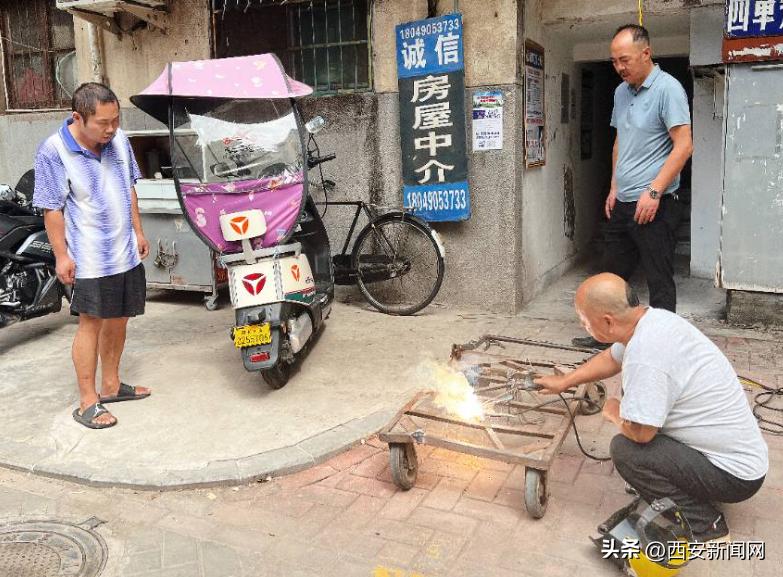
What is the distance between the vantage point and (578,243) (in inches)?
356

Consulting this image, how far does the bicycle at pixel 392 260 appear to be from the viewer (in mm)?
6770

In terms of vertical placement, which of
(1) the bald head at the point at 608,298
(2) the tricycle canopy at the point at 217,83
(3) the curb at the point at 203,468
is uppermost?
(2) the tricycle canopy at the point at 217,83

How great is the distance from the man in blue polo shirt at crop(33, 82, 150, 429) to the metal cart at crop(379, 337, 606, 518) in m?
1.98

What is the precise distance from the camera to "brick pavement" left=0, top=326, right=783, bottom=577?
3092 millimetres

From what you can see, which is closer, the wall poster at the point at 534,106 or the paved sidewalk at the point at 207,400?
the paved sidewalk at the point at 207,400

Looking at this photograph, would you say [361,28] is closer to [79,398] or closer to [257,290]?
[257,290]

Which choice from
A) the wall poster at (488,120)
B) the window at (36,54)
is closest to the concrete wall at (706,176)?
the wall poster at (488,120)

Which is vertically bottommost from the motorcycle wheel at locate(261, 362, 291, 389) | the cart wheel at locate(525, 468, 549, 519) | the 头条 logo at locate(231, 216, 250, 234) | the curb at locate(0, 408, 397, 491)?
the curb at locate(0, 408, 397, 491)

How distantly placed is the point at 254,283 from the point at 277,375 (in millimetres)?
648

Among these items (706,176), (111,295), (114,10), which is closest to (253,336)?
(111,295)

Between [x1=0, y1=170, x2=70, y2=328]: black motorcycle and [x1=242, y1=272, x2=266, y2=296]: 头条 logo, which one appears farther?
[x1=0, y1=170, x2=70, y2=328]: black motorcycle

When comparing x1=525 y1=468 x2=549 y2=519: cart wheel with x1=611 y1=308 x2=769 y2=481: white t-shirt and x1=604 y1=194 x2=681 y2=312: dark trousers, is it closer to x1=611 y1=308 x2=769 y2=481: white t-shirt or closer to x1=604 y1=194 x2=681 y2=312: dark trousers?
x1=611 y1=308 x2=769 y2=481: white t-shirt

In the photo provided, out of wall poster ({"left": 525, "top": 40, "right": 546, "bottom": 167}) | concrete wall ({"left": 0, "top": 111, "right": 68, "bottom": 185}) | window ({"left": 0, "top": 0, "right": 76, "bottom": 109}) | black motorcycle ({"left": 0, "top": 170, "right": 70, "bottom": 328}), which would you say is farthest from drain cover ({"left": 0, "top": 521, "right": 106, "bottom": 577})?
window ({"left": 0, "top": 0, "right": 76, "bottom": 109})

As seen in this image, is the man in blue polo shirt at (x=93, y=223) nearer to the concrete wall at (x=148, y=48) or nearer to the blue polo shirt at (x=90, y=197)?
the blue polo shirt at (x=90, y=197)
